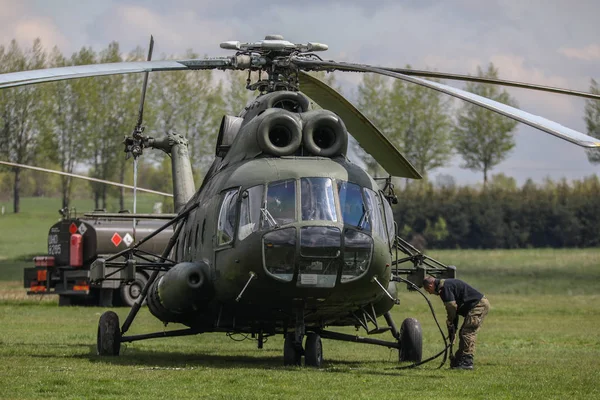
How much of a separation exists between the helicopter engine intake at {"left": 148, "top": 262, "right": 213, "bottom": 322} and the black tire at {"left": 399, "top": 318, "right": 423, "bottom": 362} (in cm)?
361

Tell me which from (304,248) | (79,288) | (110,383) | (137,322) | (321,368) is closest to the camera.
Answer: (110,383)

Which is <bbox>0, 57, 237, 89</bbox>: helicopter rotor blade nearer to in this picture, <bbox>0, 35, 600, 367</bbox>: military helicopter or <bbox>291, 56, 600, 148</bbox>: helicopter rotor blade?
<bbox>0, 35, 600, 367</bbox>: military helicopter

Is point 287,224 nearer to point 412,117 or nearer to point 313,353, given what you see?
point 313,353

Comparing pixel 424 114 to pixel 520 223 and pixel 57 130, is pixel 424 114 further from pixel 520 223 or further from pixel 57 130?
pixel 57 130

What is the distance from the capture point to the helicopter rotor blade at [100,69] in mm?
13203

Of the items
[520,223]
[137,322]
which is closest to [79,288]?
[137,322]

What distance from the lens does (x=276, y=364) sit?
17.9 metres

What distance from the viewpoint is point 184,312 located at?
17.3m

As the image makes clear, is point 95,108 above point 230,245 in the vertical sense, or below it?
above

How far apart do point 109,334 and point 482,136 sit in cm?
5795

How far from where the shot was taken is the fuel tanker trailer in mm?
37562

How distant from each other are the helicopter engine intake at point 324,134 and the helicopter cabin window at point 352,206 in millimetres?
936

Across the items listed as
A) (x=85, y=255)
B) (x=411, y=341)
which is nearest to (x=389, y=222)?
(x=411, y=341)

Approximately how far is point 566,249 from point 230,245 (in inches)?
2094
